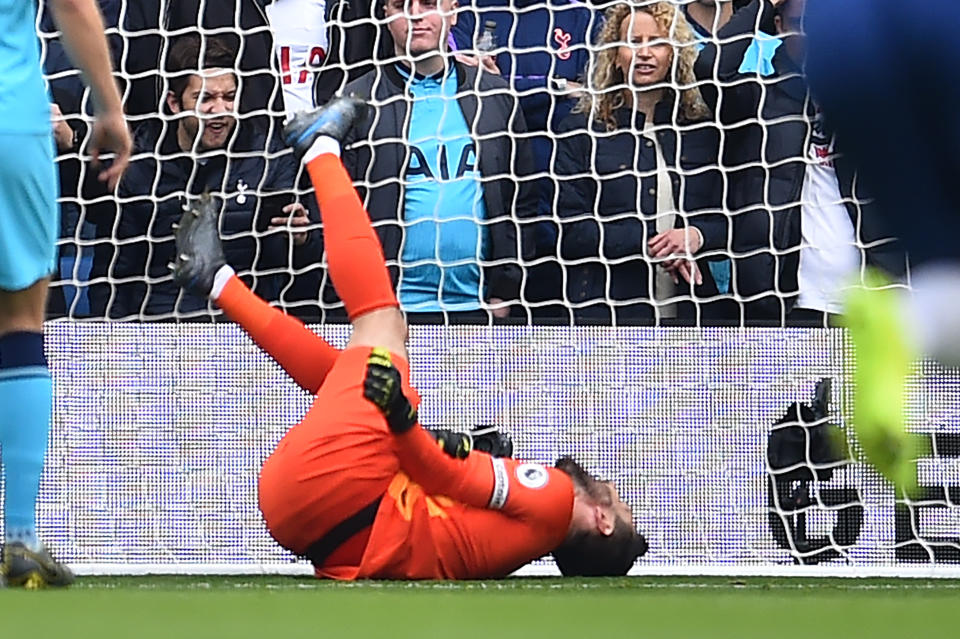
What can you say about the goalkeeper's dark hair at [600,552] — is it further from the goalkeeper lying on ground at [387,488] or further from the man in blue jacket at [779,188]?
the man in blue jacket at [779,188]

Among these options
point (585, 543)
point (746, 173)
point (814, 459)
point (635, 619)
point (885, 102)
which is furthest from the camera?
point (746, 173)

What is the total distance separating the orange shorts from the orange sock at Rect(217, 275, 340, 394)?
29 cm

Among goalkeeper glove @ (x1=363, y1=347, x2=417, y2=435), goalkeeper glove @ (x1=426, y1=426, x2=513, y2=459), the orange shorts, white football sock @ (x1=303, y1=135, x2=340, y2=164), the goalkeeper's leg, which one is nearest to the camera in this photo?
goalkeeper glove @ (x1=363, y1=347, x2=417, y2=435)

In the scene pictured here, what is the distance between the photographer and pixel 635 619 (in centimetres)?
A: 353

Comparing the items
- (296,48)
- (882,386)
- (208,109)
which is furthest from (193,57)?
(882,386)

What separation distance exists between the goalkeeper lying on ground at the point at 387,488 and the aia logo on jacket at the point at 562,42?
123 cm

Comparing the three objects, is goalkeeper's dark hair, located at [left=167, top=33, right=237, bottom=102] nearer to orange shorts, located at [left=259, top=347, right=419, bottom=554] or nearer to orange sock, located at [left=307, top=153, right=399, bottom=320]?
orange sock, located at [left=307, top=153, right=399, bottom=320]

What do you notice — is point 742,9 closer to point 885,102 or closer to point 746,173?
point 746,173

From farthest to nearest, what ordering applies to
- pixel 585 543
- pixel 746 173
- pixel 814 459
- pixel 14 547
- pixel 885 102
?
pixel 746 173 → pixel 814 459 → pixel 585 543 → pixel 14 547 → pixel 885 102

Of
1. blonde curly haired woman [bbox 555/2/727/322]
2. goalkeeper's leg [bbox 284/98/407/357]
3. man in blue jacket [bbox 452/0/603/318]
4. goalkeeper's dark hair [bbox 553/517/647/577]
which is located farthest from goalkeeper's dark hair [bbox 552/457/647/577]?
man in blue jacket [bbox 452/0/603/318]

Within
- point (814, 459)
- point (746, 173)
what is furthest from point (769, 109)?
point (814, 459)

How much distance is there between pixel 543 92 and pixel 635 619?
3124 mm

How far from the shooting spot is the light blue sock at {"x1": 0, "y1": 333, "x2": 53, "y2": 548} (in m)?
4.46

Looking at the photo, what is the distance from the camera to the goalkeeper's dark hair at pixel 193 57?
6398mm
